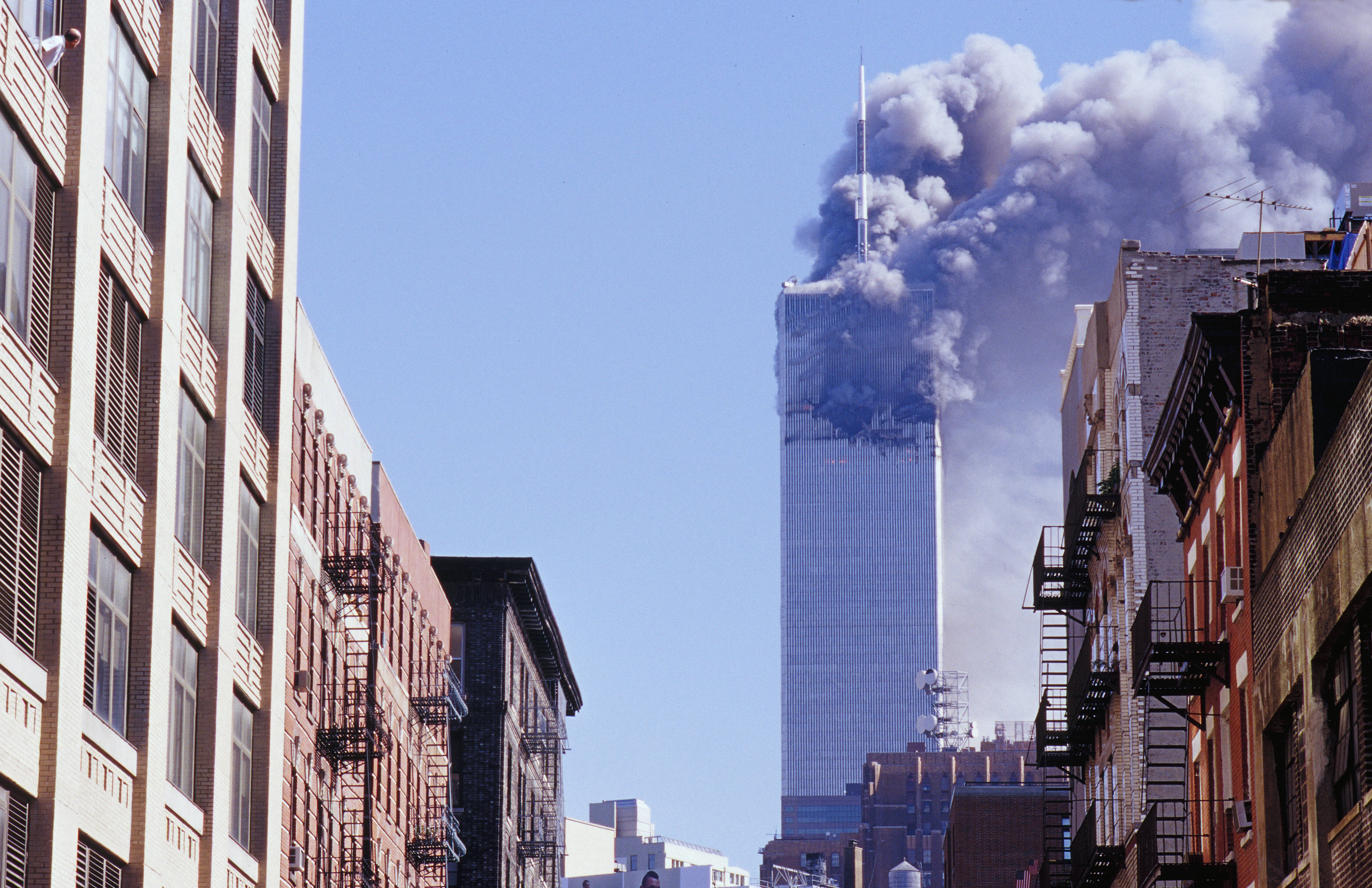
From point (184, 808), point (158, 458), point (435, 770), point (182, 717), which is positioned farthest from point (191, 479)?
point (435, 770)

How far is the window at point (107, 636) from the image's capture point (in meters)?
34.6

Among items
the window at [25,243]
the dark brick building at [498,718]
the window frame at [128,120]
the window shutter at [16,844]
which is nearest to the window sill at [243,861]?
the window shutter at [16,844]

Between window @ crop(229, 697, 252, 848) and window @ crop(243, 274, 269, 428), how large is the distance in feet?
19.1

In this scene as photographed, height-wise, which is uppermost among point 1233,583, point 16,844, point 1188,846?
point 1233,583

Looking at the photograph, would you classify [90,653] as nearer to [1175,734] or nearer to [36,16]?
[36,16]

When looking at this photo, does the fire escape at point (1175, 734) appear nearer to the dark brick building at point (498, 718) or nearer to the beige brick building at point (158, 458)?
the beige brick building at point (158, 458)

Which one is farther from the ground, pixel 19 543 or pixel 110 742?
pixel 19 543

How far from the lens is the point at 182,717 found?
3994 centimetres

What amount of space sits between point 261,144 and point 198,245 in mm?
6118

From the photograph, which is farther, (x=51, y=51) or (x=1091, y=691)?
(x=1091, y=691)

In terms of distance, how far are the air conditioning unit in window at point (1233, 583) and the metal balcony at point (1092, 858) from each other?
14545 mm

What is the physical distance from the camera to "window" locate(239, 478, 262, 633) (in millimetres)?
44750

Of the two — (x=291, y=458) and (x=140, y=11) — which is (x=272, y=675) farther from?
(x=140, y=11)

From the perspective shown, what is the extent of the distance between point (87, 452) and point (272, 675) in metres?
12.8
